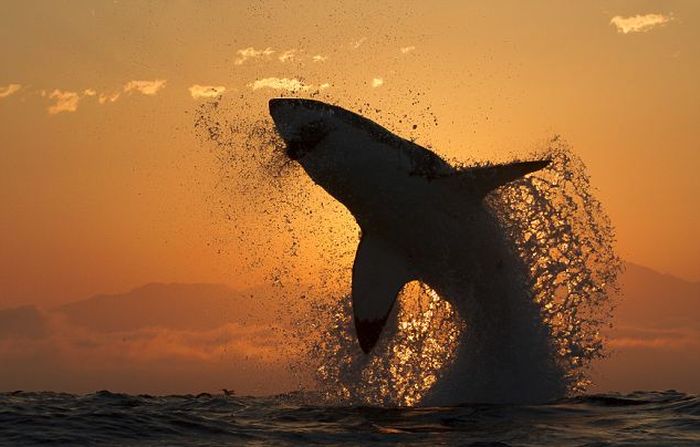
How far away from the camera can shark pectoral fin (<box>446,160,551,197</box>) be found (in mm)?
18781

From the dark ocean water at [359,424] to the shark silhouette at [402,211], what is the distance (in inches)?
98.8

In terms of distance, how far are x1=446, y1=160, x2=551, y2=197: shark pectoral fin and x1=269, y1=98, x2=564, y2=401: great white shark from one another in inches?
0.8

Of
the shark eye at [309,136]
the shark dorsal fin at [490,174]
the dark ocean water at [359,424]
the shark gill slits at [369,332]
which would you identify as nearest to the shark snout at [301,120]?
the shark eye at [309,136]

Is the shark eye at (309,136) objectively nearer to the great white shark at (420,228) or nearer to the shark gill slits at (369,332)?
the great white shark at (420,228)

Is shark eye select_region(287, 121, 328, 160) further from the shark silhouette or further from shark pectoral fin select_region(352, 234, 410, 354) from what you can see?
shark pectoral fin select_region(352, 234, 410, 354)

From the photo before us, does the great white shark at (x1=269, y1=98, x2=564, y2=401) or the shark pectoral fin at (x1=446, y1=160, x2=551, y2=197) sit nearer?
the great white shark at (x1=269, y1=98, x2=564, y2=401)

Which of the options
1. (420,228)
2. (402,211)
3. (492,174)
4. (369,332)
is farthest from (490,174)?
(369,332)

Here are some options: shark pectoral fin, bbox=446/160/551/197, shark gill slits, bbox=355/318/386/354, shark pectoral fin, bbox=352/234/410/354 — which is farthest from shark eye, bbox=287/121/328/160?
shark gill slits, bbox=355/318/386/354

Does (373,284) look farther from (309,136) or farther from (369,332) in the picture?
(309,136)

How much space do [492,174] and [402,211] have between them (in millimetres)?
2113

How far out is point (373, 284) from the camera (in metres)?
20.8

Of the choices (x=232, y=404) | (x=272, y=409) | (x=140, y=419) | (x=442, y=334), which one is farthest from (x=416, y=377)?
(x=140, y=419)

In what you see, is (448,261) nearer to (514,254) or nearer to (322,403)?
(514,254)

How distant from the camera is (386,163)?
59.6 feet
